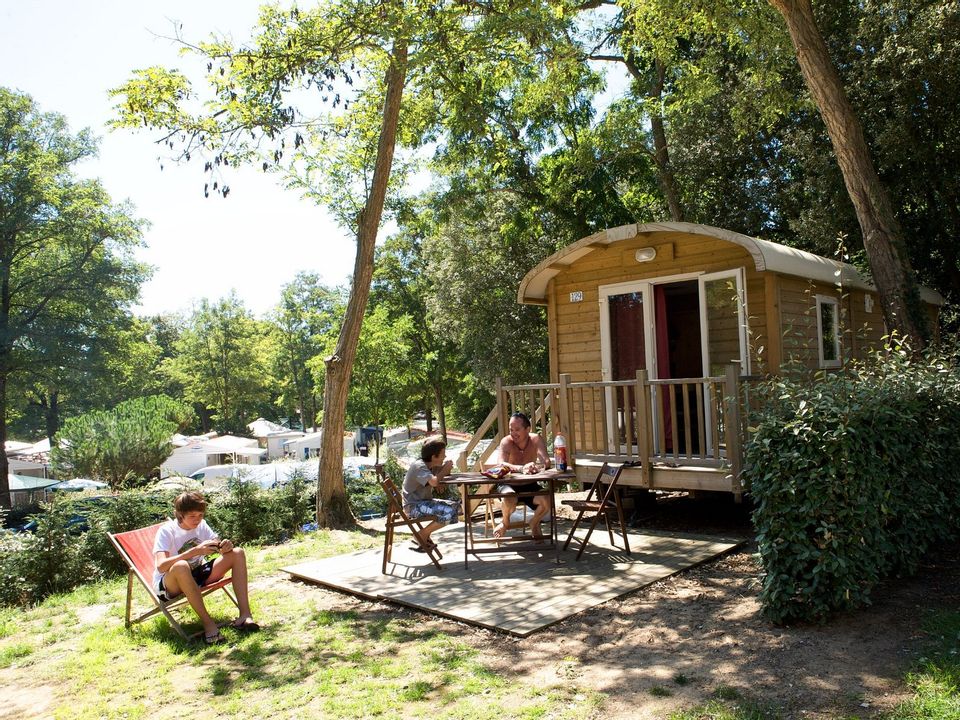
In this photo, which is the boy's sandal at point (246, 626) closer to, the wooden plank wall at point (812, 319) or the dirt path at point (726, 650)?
the dirt path at point (726, 650)

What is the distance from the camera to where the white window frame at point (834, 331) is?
30.3ft

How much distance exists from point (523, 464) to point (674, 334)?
13.1 feet

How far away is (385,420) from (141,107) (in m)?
16.7

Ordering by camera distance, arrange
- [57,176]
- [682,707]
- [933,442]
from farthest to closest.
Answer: [57,176], [933,442], [682,707]

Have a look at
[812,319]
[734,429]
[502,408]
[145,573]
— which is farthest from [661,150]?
[145,573]

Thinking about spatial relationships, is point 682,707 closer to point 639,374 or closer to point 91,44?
point 639,374

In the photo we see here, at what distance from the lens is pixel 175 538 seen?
17.4 feet

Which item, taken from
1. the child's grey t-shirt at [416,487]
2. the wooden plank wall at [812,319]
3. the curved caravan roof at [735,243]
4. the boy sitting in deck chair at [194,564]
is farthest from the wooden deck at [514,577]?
the curved caravan roof at [735,243]

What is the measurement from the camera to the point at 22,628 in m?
6.01

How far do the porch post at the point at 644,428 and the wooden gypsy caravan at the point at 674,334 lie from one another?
0.04ft

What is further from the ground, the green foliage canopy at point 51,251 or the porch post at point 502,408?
the green foliage canopy at point 51,251

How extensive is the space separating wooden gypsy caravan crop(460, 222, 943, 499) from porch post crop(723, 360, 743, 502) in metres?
0.01

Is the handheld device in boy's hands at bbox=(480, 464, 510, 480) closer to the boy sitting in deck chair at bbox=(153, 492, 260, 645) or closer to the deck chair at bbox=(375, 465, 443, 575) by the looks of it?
the deck chair at bbox=(375, 465, 443, 575)

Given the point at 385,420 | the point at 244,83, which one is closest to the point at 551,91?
the point at 244,83
